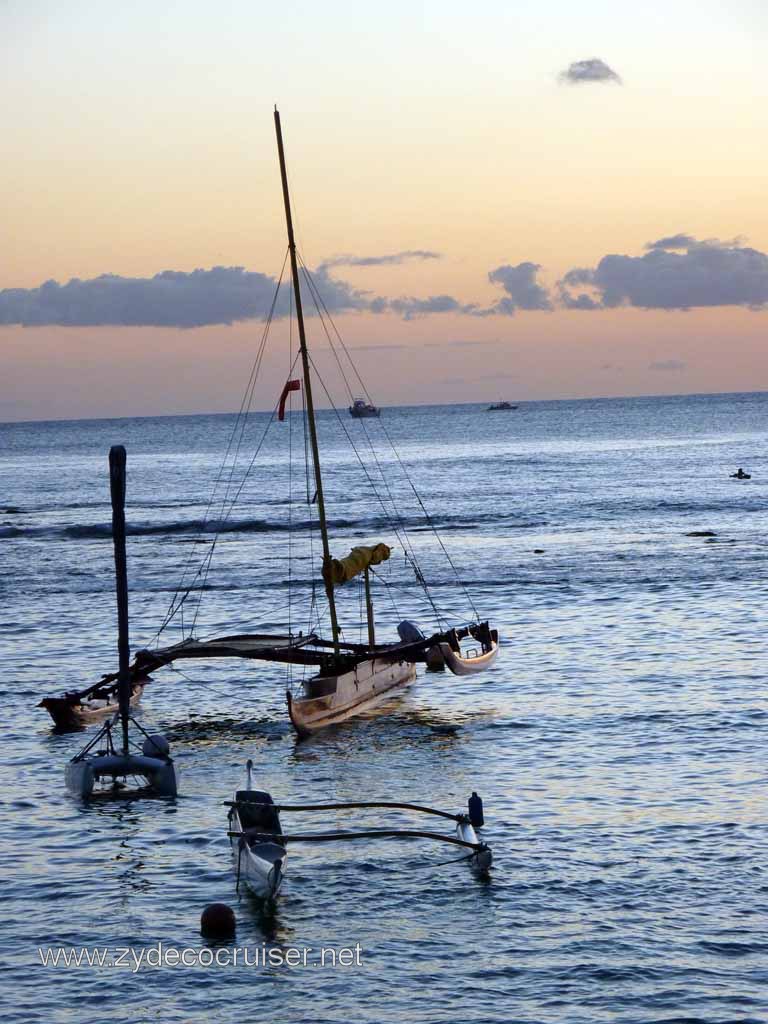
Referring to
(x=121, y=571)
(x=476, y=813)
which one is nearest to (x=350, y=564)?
(x=121, y=571)

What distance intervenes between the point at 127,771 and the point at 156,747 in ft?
4.61

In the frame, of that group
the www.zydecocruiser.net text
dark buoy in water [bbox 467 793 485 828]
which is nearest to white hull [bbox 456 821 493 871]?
dark buoy in water [bbox 467 793 485 828]

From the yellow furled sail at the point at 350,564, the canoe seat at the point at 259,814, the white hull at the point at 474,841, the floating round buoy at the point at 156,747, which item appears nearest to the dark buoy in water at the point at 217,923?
the canoe seat at the point at 259,814

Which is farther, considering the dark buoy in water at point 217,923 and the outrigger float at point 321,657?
the outrigger float at point 321,657

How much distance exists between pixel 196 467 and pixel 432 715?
15412cm

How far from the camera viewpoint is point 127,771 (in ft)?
94.4

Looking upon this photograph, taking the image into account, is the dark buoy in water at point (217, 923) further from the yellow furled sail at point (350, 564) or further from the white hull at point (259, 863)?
the yellow furled sail at point (350, 564)

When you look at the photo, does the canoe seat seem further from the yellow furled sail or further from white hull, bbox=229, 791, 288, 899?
the yellow furled sail

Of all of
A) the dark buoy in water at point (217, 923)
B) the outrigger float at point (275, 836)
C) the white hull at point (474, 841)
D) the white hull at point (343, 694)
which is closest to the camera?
the dark buoy in water at point (217, 923)

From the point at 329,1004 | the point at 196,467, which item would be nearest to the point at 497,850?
the point at 329,1004

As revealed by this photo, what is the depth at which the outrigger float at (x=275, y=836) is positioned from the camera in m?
23.0

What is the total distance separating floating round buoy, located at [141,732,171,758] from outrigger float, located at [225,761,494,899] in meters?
4.30

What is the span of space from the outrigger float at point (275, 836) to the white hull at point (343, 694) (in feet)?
25.8

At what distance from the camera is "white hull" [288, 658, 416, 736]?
34406 mm
